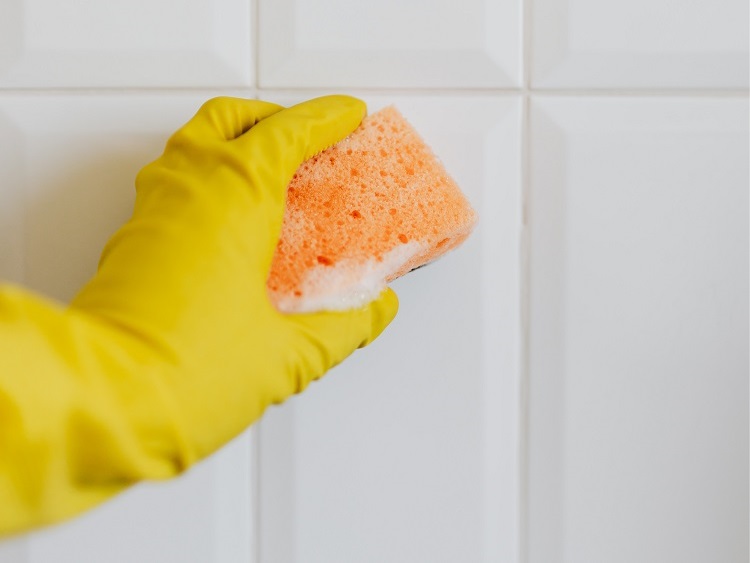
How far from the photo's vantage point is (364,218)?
399 mm

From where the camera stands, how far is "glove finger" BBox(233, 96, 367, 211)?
0.37 metres

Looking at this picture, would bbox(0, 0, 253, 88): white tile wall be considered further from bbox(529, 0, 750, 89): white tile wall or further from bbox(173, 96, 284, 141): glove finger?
bbox(529, 0, 750, 89): white tile wall

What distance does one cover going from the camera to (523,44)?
1.49 feet

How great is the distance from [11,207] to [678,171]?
0.47 meters

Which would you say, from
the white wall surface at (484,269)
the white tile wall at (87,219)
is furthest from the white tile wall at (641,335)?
the white tile wall at (87,219)

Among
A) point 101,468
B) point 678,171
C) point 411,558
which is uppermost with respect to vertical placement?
point 678,171

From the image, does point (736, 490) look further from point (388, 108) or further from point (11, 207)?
point (11, 207)

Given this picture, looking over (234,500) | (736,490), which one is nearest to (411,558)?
(234,500)

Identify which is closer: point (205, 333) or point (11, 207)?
point (205, 333)

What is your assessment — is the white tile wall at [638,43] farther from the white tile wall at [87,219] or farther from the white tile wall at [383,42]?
the white tile wall at [87,219]

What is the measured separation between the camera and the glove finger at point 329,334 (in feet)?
1.17

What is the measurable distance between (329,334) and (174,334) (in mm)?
92

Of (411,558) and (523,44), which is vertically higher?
(523,44)

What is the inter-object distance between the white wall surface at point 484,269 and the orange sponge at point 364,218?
4cm
